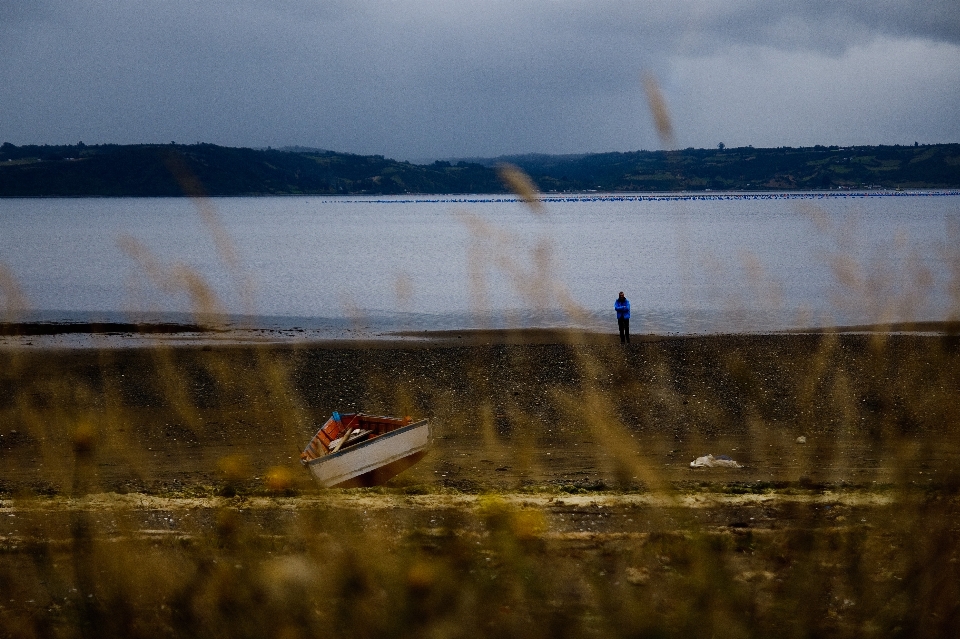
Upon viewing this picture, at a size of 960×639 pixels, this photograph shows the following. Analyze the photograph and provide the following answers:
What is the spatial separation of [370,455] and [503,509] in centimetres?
332

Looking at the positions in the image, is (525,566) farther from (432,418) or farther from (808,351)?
(808,351)

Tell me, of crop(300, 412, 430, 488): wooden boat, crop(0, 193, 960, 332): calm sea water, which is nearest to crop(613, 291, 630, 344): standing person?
crop(0, 193, 960, 332): calm sea water

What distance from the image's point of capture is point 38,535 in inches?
432

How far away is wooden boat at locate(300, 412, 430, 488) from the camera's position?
13.9 m

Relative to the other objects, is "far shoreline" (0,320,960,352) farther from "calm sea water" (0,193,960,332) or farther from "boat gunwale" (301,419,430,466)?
"boat gunwale" (301,419,430,466)

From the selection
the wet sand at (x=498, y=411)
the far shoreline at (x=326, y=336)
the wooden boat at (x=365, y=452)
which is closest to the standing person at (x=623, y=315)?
the far shoreline at (x=326, y=336)

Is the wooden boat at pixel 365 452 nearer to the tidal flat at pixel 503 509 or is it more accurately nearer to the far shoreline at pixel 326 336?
the tidal flat at pixel 503 509

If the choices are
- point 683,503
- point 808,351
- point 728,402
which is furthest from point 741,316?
point 683,503

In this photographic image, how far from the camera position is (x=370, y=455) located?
14.3 meters

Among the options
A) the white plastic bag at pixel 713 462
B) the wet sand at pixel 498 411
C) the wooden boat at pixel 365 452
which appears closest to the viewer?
the wooden boat at pixel 365 452

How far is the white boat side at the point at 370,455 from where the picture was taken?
13.8m

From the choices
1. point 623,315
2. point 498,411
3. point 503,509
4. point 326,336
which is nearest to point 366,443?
point 503,509

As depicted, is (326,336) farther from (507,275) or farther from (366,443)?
(507,275)

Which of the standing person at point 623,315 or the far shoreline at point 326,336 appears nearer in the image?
the standing person at point 623,315
